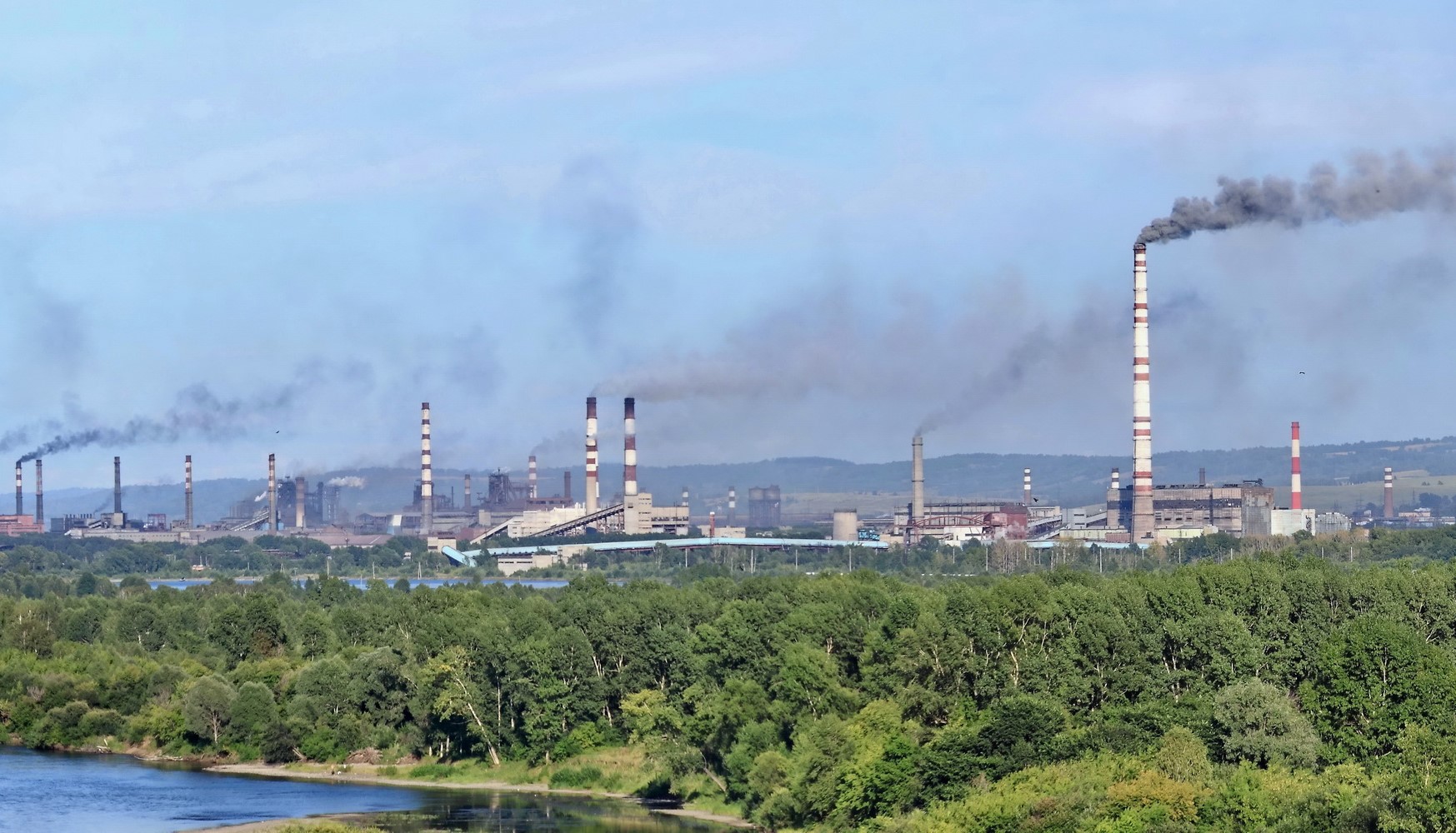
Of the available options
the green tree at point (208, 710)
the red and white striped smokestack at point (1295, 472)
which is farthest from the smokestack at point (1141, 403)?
the green tree at point (208, 710)

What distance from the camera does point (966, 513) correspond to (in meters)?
171

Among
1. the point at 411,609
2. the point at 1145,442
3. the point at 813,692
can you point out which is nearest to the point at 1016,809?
the point at 813,692

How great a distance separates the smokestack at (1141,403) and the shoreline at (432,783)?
70.1m

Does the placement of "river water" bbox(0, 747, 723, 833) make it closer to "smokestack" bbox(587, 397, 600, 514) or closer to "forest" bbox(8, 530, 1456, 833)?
"forest" bbox(8, 530, 1456, 833)

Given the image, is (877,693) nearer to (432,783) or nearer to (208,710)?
(432,783)

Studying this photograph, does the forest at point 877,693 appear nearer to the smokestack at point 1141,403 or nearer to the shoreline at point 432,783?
the shoreline at point 432,783

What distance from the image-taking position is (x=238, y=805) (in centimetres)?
5225

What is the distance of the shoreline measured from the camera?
2030 inches

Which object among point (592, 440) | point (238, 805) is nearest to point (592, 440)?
point (592, 440)

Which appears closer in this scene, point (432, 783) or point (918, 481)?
point (432, 783)

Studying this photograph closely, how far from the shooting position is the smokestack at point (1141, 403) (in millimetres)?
119188

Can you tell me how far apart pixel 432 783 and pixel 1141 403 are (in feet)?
249

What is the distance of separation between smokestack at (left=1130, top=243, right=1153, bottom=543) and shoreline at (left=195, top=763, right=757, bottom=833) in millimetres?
70148

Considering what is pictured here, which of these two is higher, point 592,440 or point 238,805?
point 592,440
